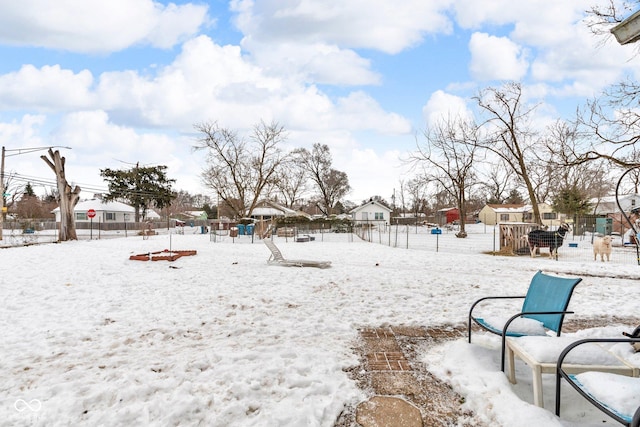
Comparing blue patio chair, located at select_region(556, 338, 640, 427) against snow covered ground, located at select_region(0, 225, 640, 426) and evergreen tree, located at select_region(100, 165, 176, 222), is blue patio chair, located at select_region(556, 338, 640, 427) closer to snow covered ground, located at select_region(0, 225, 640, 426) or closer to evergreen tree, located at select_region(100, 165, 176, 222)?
snow covered ground, located at select_region(0, 225, 640, 426)

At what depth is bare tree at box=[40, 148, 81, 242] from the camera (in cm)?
1986

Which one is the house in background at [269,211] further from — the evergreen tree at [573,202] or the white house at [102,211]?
the evergreen tree at [573,202]

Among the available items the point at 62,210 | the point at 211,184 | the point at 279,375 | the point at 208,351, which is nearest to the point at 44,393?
the point at 208,351

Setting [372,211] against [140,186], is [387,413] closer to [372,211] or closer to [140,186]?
[372,211]

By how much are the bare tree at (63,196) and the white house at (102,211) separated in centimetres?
2996

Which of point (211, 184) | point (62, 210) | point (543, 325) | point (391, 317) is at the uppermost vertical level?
point (211, 184)

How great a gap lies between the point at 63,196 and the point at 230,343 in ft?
66.2

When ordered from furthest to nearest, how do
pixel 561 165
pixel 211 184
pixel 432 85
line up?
pixel 211 184
pixel 432 85
pixel 561 165

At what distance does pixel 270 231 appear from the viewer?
28078 mm

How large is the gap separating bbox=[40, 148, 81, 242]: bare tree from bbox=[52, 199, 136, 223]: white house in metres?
30.0

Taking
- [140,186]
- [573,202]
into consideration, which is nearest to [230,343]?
[573,202]

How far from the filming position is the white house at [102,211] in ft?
159

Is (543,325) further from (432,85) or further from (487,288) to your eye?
(432,85)

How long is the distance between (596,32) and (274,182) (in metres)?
36.6
